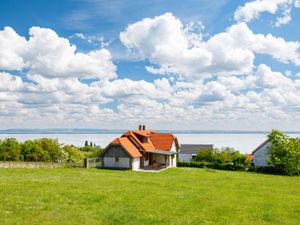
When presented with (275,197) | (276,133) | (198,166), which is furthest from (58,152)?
(275,197)

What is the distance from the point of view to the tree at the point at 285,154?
50.9 meters

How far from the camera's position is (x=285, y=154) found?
5194 cm

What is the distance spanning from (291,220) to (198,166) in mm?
42821

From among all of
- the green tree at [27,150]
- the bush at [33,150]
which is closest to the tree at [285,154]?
the bush at [33,150]

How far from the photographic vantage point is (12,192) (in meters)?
19.0

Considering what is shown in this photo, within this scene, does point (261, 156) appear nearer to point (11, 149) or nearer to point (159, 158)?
point (159, 158)

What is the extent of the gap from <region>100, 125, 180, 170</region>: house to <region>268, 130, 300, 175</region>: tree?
17.1m

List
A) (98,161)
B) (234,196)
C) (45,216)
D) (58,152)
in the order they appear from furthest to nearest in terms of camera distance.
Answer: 1. (58,152)
2. (98,161)
3. (234,196)
4. (45,216)

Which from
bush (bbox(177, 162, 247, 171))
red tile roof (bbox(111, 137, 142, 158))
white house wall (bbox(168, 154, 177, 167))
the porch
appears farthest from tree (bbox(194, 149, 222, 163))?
red tile roof (bbox(111, 137, 142, 158))

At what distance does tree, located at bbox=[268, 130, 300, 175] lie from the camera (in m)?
50.9

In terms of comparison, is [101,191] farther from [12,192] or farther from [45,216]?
[45,216]

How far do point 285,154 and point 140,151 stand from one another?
23495 mm

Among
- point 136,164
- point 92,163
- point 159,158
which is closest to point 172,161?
point 159,158

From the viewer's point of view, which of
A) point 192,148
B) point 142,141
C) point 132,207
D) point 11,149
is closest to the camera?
point 132,207
